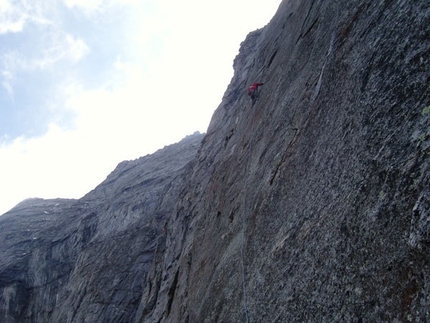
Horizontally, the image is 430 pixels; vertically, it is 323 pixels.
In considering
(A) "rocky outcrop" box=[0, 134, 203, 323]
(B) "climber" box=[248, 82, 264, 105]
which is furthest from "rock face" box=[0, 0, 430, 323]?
(A) "rocky outcrop" box=[0, 134, 203, 323]

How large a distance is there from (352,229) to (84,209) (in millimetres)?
35688

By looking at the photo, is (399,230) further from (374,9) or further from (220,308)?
(220,308)

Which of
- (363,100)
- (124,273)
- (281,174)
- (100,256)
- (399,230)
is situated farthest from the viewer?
(100,256)

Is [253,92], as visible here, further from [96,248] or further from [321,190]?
Answer: [96,248]

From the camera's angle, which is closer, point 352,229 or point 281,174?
point 352,229

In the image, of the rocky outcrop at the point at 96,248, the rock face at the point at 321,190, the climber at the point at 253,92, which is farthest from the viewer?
the rocky outcrop at the point at 96,248

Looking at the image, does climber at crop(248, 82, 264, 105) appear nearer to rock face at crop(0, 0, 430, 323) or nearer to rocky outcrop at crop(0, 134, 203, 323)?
rock face at crop(0, 0, 430, 323)

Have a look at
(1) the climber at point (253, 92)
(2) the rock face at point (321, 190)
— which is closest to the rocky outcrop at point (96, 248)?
(2) the rock face at point (321, 190)

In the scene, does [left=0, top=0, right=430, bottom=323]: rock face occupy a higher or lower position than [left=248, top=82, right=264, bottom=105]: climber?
lower

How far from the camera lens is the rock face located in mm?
4266

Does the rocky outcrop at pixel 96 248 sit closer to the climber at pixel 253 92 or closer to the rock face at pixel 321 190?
the rock face at pixel 321 190

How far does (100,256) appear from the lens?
25406mm

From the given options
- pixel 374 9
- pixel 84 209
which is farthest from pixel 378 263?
pixel 84 209

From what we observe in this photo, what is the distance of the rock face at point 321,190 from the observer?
4266 millimetres
